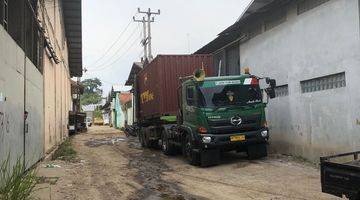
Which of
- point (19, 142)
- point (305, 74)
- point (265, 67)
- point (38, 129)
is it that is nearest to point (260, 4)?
point (265, 67)

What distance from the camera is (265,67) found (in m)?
17.8

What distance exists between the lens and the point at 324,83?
554 inches

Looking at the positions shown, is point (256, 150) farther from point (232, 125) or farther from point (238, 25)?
point (238, 25)

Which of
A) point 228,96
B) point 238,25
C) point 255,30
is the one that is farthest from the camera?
point 238,25

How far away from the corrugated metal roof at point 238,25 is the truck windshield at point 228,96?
10.5 feet

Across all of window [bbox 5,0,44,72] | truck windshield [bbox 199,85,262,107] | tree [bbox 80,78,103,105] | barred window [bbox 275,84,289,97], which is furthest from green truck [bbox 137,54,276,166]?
tree [bbox 80,78,103,105]

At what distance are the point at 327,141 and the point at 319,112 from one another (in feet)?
2.92

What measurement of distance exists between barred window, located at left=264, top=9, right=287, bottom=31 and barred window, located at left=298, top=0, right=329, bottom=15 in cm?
103

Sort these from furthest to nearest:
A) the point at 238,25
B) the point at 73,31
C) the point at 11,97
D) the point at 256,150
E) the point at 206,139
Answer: the point at 73,31, the point at 238,25, the point at 256,150, the point at 206,139, the point at 11,97

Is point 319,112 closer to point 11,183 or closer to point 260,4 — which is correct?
point 260,4

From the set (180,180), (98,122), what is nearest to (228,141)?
(180,180)

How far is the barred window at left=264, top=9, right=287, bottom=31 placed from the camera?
648 inches

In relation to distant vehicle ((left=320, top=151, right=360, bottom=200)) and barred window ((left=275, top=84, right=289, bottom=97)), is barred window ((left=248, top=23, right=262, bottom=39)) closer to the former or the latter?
barred window ((left=275, top=84, right=289, bottom=97))

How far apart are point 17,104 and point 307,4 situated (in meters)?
8.64
